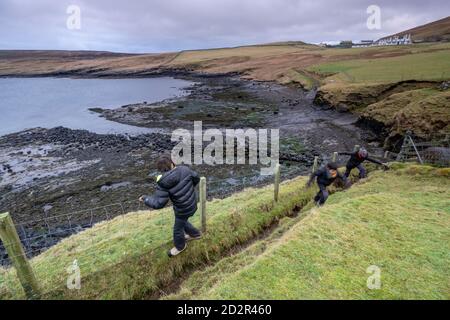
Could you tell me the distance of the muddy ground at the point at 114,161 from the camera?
1944 cm

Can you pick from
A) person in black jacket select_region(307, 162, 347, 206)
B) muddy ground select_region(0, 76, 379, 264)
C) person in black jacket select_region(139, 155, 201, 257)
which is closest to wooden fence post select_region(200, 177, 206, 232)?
person in black jacket select_region(139, 155, 201, 257)

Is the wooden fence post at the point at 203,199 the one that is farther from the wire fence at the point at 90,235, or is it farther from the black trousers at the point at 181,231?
the wire fence at the point at 90,235

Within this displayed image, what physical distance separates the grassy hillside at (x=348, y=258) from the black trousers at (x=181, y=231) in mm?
1067

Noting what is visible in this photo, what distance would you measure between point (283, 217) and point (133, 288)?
6380 millimetres

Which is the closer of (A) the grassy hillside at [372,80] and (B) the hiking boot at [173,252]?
(B) the hiking boot at [173,252]

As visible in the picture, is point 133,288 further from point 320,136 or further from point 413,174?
point 320,136

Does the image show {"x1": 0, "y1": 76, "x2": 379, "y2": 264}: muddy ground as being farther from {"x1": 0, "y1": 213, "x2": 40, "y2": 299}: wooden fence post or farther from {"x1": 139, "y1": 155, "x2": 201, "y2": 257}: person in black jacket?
{"x1": 139, "y1": 155, "x2": 201, "y2": 257}: person in black jacket

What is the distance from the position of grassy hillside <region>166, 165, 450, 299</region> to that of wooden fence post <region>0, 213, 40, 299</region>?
3.67 metres

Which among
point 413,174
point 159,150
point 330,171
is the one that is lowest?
point 159,150

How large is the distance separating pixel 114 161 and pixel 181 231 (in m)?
21.5

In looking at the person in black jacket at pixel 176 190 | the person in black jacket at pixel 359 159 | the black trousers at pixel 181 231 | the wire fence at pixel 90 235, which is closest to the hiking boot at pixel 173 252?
the black trousers at pixel 181 231
